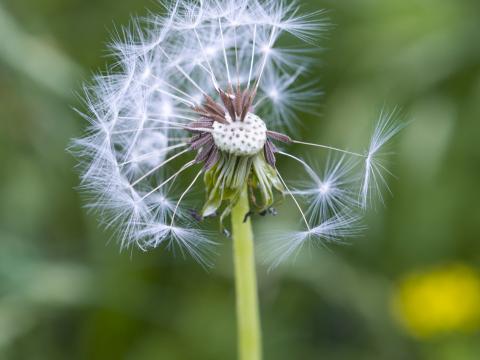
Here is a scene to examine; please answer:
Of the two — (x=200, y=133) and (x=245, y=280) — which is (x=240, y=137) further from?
(x=245, y=280)

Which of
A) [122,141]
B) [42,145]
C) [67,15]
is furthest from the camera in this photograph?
[67,15]

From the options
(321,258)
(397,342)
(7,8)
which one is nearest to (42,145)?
(7,8)

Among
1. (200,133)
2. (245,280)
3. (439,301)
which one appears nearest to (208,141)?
(200,133)

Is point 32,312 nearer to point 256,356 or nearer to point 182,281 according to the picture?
point 182,281

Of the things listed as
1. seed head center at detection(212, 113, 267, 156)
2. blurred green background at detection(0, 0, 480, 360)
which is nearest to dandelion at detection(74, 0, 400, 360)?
seed head center at detection(212, 113, 267, 156)

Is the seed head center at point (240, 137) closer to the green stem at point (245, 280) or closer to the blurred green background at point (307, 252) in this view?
the green stem at point (245, 280)

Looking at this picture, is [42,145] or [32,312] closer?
[32,312]

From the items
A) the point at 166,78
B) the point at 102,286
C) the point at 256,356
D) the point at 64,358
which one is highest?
the point at 166,78
